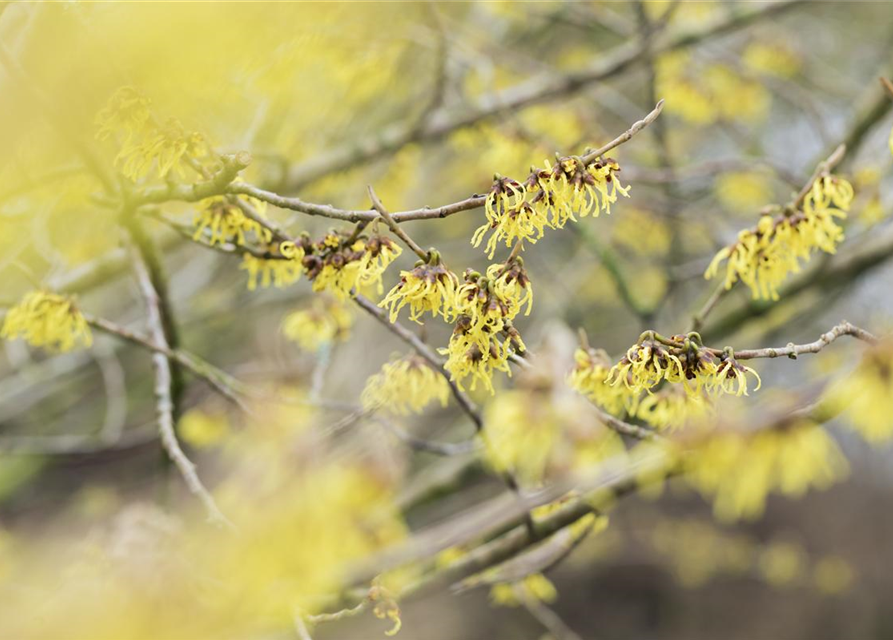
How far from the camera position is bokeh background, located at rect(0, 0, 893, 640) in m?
1.86

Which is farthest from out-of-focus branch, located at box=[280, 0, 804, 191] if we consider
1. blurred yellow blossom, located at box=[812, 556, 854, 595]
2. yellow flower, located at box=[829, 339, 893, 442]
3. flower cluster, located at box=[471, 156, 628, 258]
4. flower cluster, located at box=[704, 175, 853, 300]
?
blurred yellow blossom, located at box=[812, 556, 854, 595]

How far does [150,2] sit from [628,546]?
8.73 meters

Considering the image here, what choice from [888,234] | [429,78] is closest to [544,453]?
[888,234]

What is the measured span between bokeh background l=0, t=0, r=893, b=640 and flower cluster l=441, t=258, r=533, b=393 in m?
0.49

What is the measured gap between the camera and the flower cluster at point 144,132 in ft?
4.83

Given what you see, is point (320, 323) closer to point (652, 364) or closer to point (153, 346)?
point (153, 346)

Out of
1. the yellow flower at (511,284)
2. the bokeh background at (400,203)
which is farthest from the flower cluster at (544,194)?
the bokeh background at (400,203)

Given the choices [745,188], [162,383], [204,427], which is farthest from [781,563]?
[162,383]

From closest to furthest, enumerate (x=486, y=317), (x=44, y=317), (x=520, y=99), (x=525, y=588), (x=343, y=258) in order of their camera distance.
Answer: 1. (x=486, y=317)
2. (x=343, y=258)
3. (x=44, y=317)
4. (x=525, y=588)
5. (x=520, y=99)

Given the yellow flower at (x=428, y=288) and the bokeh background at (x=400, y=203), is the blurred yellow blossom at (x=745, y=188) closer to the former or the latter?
the bokeh background at (x=400, y=203)

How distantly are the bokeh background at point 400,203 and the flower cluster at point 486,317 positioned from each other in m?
0.49

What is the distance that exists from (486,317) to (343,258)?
1.05 feet

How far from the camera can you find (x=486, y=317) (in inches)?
50.2

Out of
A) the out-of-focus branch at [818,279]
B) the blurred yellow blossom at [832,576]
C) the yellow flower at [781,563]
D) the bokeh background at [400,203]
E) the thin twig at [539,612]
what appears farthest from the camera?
the blurred yellow blossom at [832,576]
